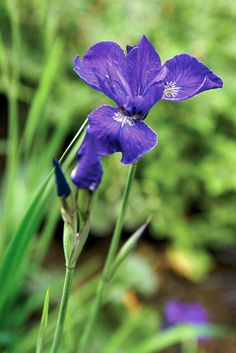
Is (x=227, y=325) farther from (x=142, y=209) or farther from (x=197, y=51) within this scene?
(x=197, y=51)

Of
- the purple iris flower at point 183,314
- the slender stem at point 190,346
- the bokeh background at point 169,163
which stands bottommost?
the slender stem at point 190,346

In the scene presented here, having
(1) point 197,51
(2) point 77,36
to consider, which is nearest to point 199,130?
(1) point 197,51

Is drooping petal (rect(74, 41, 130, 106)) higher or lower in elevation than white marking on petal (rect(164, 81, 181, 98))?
higher

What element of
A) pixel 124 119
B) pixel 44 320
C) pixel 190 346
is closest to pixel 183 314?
pixel 190 346

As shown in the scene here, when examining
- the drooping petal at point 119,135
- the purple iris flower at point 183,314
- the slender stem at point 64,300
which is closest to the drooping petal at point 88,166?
the drooping petal at point 119,135

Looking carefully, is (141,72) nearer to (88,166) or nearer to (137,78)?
(137,78)

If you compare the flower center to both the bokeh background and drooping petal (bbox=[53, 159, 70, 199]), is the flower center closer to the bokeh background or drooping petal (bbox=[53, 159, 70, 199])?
drooping petal (bbox=[53, 159, 70, 199])

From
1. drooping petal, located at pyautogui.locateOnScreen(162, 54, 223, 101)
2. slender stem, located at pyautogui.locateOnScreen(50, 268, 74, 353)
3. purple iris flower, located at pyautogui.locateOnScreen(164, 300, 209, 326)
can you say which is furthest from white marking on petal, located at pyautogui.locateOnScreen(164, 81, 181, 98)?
purple iris flower, located at pyautogui.locateOnScreen(164, 300, 209, 326)

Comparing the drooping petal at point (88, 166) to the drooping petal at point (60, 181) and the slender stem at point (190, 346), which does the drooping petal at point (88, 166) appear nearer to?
the drooping petal at point (60, 181)
